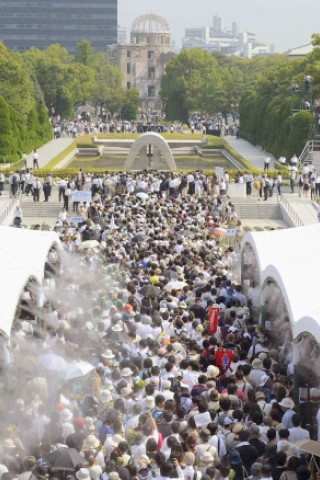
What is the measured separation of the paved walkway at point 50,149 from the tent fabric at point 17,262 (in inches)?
1255

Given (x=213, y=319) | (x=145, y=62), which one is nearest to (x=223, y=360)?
(x=213, y=319)

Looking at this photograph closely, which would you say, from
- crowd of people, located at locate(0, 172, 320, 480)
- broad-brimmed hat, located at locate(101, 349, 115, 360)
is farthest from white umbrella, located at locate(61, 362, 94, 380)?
broad-brimmed hat, located at locate(101, 349, 115, 360)

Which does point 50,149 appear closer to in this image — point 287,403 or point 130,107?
point 130,107

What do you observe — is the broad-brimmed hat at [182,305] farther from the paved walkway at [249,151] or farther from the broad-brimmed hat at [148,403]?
the paved walkway at [249,151]

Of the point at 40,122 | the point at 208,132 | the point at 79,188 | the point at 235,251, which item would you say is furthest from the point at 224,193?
the point at 208,132

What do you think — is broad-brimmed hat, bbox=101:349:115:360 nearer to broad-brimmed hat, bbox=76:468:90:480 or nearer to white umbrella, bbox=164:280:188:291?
broad-brimmed hat, bbox=76:468:90:480

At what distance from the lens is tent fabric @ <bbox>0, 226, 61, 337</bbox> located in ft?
56.6

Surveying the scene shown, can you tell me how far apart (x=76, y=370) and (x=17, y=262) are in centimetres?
467

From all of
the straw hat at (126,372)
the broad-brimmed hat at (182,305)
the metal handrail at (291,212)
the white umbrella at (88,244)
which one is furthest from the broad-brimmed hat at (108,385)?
the metal handrail at (291,212)

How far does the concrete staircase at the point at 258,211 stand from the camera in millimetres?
38844

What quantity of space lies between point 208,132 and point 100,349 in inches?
2624

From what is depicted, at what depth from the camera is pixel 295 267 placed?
19391mm

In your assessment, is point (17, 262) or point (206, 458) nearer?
point (206, 458)

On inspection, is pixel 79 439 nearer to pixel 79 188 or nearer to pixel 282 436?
pixel 282 436
